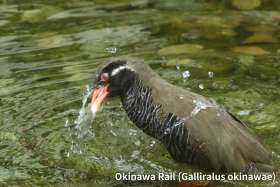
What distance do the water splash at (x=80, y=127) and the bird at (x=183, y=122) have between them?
53cm

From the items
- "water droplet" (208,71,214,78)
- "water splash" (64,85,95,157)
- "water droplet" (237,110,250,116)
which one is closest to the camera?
"water splash" (64,85,95,157)

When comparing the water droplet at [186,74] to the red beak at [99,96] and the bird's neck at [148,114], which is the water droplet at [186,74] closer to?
the bird's neck at [148,114]

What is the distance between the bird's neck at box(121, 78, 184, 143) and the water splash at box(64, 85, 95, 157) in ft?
2.02

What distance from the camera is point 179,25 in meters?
12.1

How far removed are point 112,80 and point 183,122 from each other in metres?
0.93

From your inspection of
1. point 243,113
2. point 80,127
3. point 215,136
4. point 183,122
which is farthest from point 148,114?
point 243,113

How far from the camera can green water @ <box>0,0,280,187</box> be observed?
7.78 meters

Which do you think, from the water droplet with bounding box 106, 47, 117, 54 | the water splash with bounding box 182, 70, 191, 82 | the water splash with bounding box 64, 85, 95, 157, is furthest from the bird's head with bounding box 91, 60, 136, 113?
the water droplet with bounding box 106, 47, 117, 54

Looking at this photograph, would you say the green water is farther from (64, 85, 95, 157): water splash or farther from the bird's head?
the bird's head

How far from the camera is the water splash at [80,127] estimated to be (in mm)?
8078

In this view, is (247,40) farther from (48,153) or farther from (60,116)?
(48,153)

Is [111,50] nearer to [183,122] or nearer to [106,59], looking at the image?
[106,59]

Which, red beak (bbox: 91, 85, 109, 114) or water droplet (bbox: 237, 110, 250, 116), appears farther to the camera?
water droplet (bbox: 237, 110, 250, 116)

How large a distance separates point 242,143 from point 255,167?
26 cm
